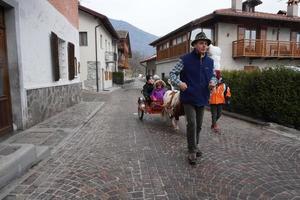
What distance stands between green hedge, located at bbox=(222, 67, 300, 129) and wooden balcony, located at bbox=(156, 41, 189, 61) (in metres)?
15.4

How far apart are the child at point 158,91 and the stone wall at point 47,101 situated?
3.23 m

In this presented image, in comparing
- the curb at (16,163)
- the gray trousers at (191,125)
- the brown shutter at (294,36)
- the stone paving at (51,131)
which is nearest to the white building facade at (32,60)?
the stone paving at (51,131)

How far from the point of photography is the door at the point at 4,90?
603cm

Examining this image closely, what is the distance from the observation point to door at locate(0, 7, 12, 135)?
19.8 ft

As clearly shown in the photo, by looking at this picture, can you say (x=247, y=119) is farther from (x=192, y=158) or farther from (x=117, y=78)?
(x=117, y=78)

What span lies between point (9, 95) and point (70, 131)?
1.63m

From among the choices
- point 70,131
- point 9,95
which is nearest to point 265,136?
point 70,131

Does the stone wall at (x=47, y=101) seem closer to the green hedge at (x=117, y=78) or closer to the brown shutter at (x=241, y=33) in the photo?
the brown shutter at (x=241, y=33)

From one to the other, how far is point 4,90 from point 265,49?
19.5 meters

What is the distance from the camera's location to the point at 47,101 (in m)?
Answer: 8.59

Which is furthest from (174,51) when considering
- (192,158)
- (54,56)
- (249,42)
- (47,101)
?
(192,158)

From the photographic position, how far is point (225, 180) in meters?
3.67

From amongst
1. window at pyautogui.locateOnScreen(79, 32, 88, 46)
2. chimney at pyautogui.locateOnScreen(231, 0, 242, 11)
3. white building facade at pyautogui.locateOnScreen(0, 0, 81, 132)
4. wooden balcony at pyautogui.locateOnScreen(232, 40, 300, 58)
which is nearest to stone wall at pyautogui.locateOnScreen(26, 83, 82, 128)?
white building facade at pyautogui.locateOnScreen(0, 0, 81, 132)

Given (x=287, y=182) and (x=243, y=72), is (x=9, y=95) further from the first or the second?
(x=243, y=72)
